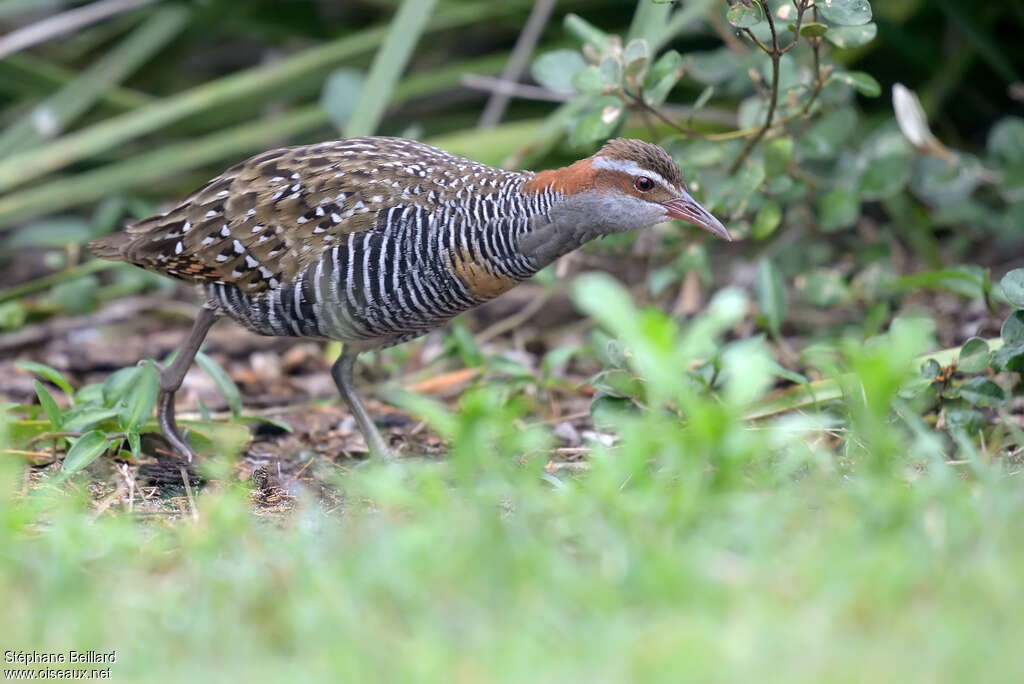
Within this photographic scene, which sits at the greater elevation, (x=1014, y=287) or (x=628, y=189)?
(x=628, y=189)

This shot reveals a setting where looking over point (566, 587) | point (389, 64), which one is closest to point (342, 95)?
point (389, 64)

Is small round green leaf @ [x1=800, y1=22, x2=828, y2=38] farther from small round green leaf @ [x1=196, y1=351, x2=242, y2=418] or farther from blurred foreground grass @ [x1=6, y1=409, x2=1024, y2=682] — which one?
small round green leaf @ [x1=196, y1=351, x2=242, y2=418]

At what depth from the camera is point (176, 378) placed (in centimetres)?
463

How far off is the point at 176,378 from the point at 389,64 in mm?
2014

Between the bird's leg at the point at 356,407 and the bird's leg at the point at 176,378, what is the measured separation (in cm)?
54

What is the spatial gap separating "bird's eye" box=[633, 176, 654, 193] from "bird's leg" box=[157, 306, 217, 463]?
1.74 meters

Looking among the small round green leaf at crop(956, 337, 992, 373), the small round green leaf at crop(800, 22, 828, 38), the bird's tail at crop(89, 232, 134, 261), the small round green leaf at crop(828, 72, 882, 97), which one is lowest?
the small round green leaf at crop(956, 337, 992, 373)

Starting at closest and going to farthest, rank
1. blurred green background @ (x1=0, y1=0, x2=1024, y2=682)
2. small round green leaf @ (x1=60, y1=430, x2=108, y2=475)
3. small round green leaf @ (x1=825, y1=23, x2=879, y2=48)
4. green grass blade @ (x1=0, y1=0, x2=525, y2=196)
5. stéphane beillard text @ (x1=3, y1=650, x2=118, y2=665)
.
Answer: blurred green background @ (x1=0, y1=0, x2=1024, y2=682), stéphane beillard text @ (x1=3, y1=650, x2=118, y2=665), small round green leaf @ (x1=60, y1=430, x2=108, y2=475), small round green leaf @ (x1=825, y1=23, x2=879, y2=48), green grass blade @ (x1=0, y1=0, x2=525, y2=196)

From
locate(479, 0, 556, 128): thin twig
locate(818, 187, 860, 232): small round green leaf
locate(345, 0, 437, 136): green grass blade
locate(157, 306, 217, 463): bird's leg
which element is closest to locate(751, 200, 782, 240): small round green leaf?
locate(818, 187, 860, 232): small round green leaf

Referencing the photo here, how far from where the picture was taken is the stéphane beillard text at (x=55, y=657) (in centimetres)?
260

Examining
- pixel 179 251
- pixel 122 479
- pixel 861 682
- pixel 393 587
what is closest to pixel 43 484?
pixel 122 479

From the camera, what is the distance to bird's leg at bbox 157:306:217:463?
4625 mm

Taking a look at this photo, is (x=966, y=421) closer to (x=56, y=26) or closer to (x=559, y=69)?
(x=559, y=69)

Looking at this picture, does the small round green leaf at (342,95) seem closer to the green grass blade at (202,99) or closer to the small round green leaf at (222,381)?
the green grass blade at (202,99)
